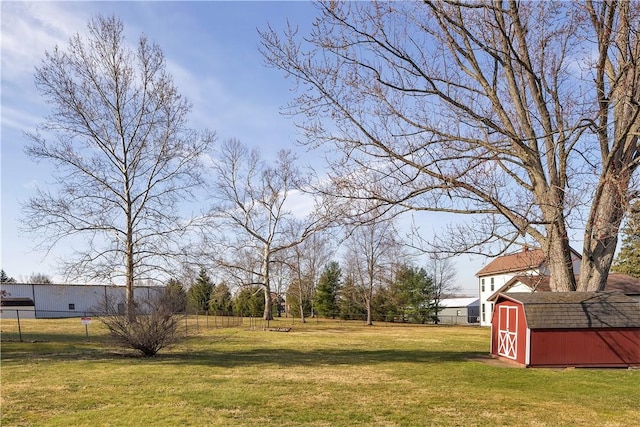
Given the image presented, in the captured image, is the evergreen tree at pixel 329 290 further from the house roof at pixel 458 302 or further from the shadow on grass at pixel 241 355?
the shadow on grass at pixel 241 355

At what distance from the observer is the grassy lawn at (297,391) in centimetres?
762

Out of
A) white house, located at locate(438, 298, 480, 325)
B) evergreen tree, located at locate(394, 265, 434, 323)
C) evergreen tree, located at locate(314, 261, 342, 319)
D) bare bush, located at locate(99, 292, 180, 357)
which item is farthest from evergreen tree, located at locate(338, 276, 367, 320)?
bare bush, located at locate(99, 292, 180, 357)

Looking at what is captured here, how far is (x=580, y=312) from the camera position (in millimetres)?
14516

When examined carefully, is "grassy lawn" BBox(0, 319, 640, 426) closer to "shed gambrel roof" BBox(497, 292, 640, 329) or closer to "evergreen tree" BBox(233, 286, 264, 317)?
"shed gambrel roof" BBox(497, 292, 640, 329)

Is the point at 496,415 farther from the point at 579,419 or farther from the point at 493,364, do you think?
the point at 493,364

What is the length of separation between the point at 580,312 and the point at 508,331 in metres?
2.45

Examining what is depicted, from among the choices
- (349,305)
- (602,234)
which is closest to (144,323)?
(602,234)

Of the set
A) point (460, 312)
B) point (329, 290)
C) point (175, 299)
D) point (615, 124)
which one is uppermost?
point (615, 124)

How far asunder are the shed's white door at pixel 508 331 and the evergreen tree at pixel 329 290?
39.9 meters

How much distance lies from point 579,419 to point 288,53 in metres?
8.09

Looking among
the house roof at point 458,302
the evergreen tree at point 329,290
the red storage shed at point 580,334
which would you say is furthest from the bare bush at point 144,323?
the house roof at point 458,302

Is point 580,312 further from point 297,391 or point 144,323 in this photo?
point 144,323

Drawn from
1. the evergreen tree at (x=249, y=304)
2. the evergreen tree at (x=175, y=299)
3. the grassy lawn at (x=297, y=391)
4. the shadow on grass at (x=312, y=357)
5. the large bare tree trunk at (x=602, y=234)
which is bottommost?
the evergreen tree at (x=249, y=304)

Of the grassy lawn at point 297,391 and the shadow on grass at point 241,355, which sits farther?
the shadow on grass at point 241,355
